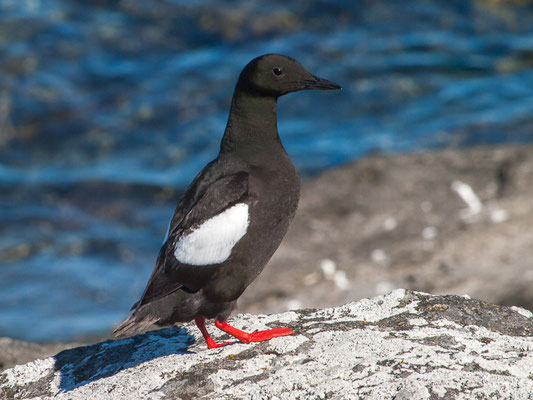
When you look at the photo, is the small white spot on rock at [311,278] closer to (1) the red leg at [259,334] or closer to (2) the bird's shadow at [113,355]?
(2) the bird's shadow at [113,355]

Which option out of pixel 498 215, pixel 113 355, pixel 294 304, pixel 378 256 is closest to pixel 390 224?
pixel 378 256

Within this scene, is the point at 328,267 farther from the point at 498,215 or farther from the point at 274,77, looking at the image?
the point at 274,77

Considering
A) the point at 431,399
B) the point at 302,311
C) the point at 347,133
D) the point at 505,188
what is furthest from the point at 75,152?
the point at 431,399

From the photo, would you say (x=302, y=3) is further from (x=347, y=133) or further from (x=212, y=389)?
(x=212, y=389)

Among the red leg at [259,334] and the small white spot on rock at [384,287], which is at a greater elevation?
the small white spot on rock at [384,287]

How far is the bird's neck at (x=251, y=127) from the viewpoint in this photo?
5148 millimetres

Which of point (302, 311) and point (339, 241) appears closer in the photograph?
point (302, 311)

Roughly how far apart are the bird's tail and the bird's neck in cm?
127

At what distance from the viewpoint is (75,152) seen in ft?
44.2

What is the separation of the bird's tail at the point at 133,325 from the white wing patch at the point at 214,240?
41 cm

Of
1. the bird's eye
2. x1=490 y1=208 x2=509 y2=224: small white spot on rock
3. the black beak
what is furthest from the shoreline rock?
the bird's eye

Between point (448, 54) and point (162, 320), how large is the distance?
41.3 ft

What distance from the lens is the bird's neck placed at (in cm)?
515

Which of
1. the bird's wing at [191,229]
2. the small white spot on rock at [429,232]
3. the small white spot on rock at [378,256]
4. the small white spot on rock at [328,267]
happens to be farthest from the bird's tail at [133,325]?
the small white spot on rock at [429,232]
